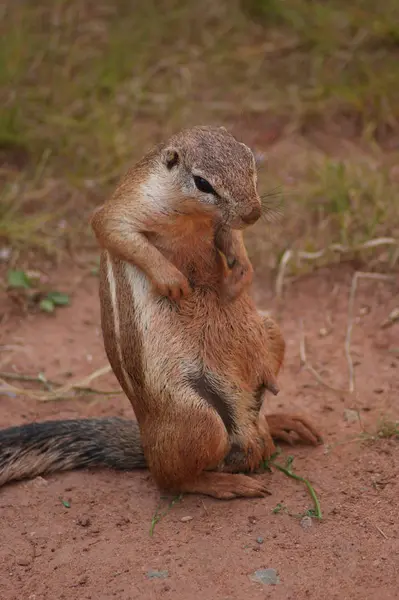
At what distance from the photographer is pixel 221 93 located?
7.83 meters

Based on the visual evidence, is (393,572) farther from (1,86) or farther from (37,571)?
(1,86)

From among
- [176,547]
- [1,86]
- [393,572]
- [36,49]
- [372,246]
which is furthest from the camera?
[36,49]

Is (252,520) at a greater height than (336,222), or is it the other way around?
(336,222)

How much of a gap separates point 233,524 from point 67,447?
0.83 m

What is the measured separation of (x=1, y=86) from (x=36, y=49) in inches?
28.0

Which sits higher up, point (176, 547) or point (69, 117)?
point (69, 117)

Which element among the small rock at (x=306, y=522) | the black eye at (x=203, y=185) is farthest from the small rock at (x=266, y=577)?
the black eye at (x=203, y=185)

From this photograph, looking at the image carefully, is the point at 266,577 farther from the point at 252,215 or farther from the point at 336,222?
the point at 336,222

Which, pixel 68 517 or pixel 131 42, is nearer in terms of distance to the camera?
pixel 68 517

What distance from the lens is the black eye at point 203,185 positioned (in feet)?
12.3

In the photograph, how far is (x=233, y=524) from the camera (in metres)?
4.00

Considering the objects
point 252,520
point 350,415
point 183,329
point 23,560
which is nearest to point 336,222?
point 350,415

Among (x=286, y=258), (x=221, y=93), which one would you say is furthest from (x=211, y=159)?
(x=221, y=93)

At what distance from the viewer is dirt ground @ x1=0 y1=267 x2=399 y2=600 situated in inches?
144
